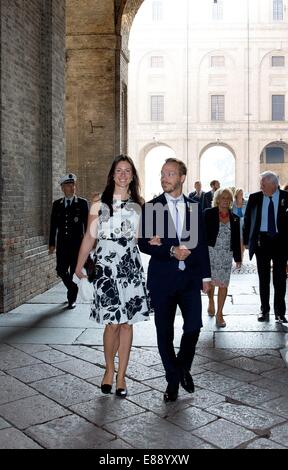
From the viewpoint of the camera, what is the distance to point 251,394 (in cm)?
420

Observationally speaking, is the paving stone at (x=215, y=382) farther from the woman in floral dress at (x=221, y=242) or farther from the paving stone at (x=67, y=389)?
the woman in floral dress at (x=221, y=242)

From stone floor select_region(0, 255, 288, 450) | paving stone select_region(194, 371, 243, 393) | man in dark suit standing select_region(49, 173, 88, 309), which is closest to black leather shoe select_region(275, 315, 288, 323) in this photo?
stone floor select_region(0, 255, 288, 450)

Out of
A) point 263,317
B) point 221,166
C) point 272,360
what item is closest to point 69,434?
point 272,360

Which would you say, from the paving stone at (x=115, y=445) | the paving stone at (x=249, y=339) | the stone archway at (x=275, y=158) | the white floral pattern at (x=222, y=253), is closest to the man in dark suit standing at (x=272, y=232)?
the white floral pattern at (x=222, y=253)

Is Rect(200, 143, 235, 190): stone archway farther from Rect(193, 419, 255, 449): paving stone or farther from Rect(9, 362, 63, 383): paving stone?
Rect(193, 419, 255, 449): paving stone

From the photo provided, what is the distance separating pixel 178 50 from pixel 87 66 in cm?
2848

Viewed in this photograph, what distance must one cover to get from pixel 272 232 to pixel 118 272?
2.99 m

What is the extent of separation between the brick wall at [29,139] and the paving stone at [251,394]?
3683mm

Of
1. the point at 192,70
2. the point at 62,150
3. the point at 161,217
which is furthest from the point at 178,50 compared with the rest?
the point at 161,217

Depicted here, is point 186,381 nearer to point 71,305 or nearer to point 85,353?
point 85,353

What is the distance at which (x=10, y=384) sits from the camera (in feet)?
14.6

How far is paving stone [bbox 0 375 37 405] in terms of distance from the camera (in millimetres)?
4141

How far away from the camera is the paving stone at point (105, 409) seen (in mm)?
3721

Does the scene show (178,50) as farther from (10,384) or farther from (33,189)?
(10,384)
